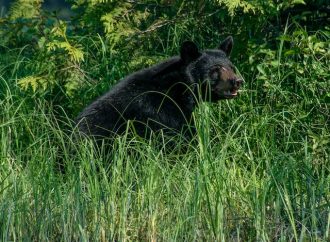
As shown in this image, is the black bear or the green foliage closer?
the black bear

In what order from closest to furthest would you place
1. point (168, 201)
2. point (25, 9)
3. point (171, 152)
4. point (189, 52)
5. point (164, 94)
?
point (168, 201), point (171, 152), point (164, 94), point (189, 52), point (25, 9)

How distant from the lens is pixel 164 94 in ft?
24.3

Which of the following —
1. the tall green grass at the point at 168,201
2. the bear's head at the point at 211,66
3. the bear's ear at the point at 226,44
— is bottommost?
the tall green grass at the point at 168,201

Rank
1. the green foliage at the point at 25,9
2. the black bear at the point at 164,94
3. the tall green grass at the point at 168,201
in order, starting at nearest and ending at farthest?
the tall green grass at the point at 168,201 < the black bear at the point at 164,94 < the green foliage at the point at 25,9

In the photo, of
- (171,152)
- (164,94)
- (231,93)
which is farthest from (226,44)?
(171,152)

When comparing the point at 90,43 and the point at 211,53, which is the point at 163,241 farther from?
the point at 90,43

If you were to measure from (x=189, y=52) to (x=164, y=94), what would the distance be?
0.65 meters

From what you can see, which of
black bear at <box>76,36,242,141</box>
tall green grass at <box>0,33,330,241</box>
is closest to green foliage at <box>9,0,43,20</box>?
black bear at <box>76,36,242,141</box>

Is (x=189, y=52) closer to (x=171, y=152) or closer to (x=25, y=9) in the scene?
(x=171, y=152)

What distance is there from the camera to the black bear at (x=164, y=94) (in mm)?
7422

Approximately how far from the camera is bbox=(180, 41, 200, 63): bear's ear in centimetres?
780

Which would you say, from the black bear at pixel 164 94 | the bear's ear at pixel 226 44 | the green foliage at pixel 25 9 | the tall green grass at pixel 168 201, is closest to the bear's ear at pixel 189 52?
the black bear at pixel 164 94

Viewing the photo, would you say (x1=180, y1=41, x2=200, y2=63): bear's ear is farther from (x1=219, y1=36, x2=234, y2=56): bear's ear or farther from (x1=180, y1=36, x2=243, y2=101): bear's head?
(x1=219, y1=36, x2=234, y2=56): bear's ear

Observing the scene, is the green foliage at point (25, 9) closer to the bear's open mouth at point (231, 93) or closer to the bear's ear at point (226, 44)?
the bear's ear at point (226, 44)
